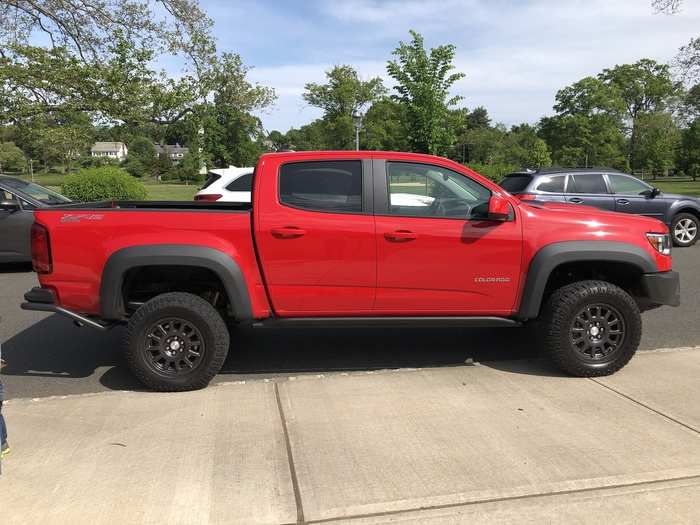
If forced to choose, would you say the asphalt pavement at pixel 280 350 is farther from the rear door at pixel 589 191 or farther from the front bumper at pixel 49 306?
the rear door at pixel 589 191

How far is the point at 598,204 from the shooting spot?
34.9ft

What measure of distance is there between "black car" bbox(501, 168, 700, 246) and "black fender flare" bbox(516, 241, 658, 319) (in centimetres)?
588

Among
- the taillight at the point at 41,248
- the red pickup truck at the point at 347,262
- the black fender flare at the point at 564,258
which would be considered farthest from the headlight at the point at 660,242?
the taillight at the point at 41,248

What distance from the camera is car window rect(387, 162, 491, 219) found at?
4.38 metres

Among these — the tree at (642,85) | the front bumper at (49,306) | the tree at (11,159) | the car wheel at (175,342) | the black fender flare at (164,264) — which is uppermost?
the tree at (642,85)

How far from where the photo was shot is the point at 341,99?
52.2 metres

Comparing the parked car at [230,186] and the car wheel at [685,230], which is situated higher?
the parked car at [230,186]

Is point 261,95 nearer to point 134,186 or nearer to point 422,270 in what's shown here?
point 134,186

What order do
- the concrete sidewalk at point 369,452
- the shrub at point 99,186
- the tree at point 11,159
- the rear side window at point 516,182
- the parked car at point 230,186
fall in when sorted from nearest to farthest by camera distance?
the concrete sidewalk at point 369,452 < the parked car at point 230,186 < the rear side window at point 516,182 < the shrub at point 99,186 < the tree at point 11,159

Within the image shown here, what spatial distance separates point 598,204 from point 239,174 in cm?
685

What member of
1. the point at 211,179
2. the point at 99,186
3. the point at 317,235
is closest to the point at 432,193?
the point at 317,235

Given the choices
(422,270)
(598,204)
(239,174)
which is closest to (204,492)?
(422,270)

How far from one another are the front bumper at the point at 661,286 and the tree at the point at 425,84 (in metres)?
15.6

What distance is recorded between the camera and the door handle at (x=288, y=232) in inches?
165
